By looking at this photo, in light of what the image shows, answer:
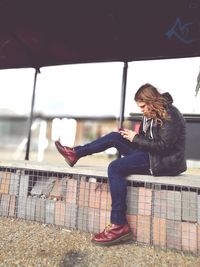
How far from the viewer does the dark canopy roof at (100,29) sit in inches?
144

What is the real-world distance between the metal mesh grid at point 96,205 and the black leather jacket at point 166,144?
0.58 ft

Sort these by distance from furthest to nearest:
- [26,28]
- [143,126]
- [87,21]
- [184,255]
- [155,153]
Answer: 1. [26,28]
2. [87,21]
3. [143,126]
4. [155,153]
5. [184,255]

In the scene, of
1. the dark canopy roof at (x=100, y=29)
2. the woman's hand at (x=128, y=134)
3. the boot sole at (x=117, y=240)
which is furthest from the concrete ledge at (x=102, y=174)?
the dark canopy roof at (x=100, y=29)

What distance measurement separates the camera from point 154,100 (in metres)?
2.72

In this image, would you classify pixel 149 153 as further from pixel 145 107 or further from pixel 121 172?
pixel 145 107

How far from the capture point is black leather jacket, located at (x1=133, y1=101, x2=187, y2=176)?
261 centimetres

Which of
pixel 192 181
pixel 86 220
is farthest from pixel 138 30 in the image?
pixel 86 220

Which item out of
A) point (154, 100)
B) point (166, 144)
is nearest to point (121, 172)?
point (166, 144)

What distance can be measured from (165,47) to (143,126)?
1.40 metres

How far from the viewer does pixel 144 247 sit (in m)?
2.63

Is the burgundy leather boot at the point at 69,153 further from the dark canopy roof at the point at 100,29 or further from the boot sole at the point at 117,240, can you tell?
the dark canopy roof at the point at 100,29

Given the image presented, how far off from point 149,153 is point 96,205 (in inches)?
28.7

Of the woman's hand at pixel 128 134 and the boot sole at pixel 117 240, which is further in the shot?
the woman's hand at pixel 128 134

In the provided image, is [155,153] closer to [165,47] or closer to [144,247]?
[144,247]
